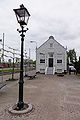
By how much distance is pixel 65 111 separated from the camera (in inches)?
313

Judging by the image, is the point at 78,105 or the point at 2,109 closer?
the point at 2,109

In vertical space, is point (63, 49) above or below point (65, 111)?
above

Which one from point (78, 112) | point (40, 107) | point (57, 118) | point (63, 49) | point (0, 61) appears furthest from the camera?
point (63, 49)

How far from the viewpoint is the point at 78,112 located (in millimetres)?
7875

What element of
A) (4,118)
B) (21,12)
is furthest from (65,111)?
(21,12)

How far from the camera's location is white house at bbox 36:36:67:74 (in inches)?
1660

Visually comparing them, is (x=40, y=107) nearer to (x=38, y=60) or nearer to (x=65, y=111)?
(x=65, y=111)

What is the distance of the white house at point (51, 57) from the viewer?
42156 mm

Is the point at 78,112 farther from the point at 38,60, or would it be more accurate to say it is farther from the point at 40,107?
the point at 38,60

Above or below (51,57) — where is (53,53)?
above

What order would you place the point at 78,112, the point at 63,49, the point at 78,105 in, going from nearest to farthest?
the point at 78,112 → the point at 78,105 → the point at 63,49

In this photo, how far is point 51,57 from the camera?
42562mm

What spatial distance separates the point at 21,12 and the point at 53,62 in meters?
34.6

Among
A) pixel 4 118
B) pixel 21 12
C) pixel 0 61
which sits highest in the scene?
pixel 21 12
